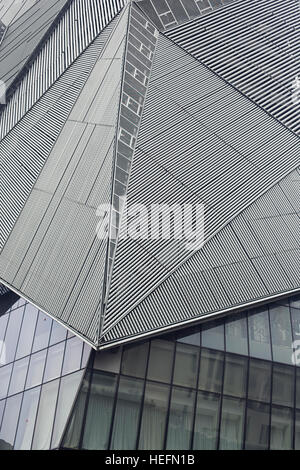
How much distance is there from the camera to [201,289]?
45094mm

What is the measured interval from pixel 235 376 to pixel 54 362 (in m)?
9.32

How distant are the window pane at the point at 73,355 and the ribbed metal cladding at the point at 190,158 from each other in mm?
3591

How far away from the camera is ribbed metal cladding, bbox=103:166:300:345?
142 feet

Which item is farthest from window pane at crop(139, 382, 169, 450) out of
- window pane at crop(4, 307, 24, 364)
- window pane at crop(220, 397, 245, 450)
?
window pane at crop(4, 307, 24, 364)

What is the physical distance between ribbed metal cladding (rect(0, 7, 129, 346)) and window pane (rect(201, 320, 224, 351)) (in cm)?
713

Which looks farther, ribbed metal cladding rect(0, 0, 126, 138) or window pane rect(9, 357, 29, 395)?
ribbed metal cladding rect(0, 0, 126, 138)

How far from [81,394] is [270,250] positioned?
1325 centimetres

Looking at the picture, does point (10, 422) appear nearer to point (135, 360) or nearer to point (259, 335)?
point (135, 360)

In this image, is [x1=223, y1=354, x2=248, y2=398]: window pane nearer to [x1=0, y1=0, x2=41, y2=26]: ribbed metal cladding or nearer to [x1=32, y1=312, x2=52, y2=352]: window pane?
[x1=32, y1=312, x2=52, y2=352]: window pane

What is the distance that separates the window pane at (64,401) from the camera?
42.8m

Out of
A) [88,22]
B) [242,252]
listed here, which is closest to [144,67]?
[88,22]

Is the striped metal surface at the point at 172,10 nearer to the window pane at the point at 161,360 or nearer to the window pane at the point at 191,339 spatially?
the window pane at the point at 191,339

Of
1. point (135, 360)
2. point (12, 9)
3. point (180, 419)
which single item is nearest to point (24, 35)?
point (12, 9)

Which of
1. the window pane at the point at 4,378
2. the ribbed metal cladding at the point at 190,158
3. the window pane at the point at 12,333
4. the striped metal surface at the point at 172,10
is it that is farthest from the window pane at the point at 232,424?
the striped metal surface at the point at 172,10
